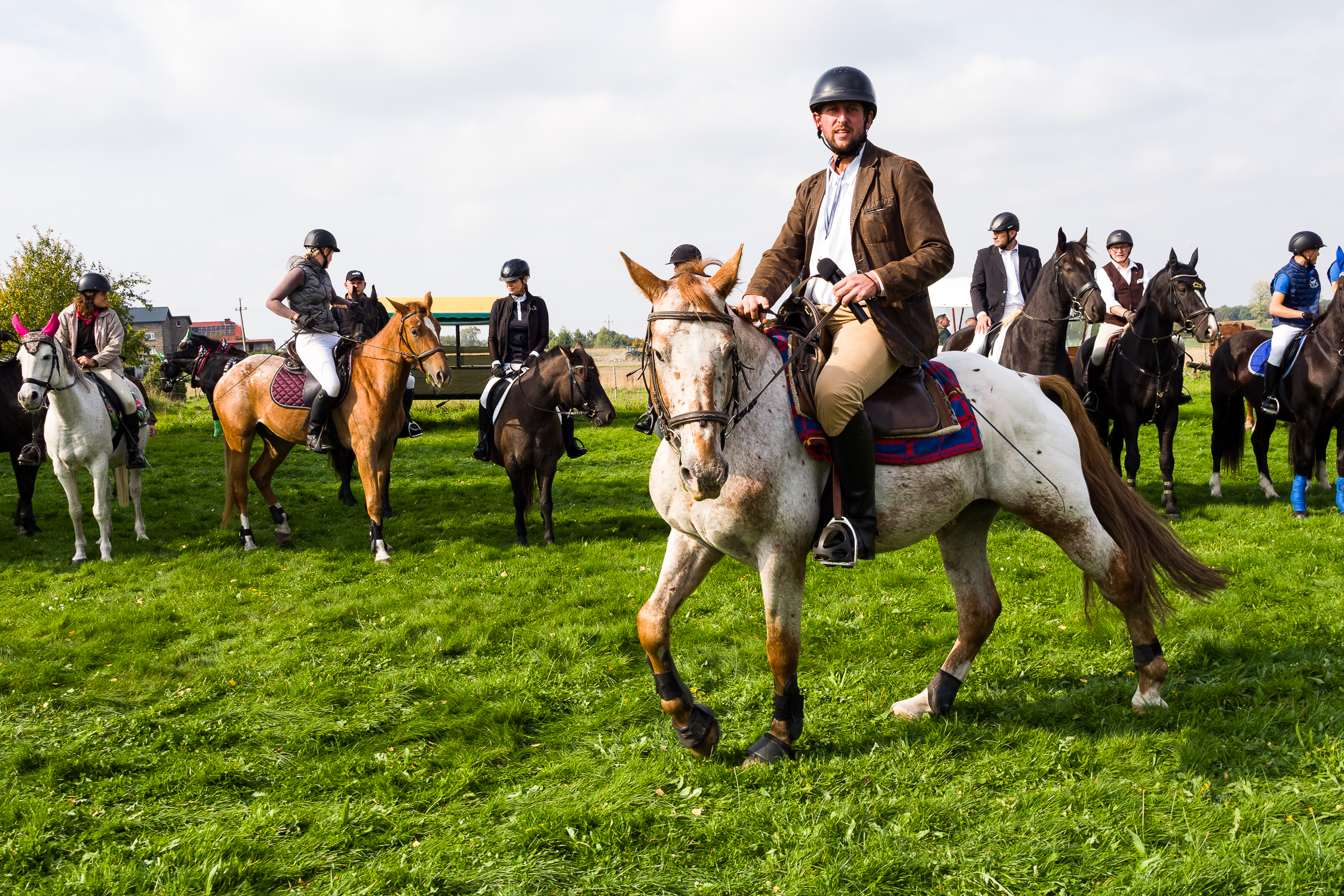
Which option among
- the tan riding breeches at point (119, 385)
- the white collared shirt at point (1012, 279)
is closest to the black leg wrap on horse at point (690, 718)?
the white collared shirt at point (1012, 279)

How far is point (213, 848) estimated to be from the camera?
3291 millimetres

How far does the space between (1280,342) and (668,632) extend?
29.3ft

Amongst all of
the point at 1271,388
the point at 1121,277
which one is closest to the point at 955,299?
the point at 1121,277

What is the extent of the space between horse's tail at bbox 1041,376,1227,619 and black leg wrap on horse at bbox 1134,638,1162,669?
0.61ft

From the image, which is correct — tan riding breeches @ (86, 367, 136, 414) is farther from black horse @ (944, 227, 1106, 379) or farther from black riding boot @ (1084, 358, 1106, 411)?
black riding boot @ (1084, 358, 1106, 411)

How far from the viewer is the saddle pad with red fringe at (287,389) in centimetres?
897

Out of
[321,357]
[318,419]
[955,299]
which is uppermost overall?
[955,299]

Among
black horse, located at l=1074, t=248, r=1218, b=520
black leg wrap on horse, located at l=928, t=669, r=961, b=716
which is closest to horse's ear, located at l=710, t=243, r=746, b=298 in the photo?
black leg wrap on horse, located at l=928, t=669, r=961, b=716

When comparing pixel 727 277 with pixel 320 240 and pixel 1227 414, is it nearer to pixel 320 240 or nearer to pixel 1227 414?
pixel 320 240

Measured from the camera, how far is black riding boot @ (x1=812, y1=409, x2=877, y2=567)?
12.0 ft

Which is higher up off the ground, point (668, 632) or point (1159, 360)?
point (1159, 360)

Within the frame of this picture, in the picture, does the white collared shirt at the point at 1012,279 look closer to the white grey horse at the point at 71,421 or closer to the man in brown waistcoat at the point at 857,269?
the man in brown waistcoat at the point at 857,269

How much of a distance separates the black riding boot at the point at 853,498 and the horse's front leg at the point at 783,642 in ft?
0.50

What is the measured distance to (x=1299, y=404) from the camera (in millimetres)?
8914
